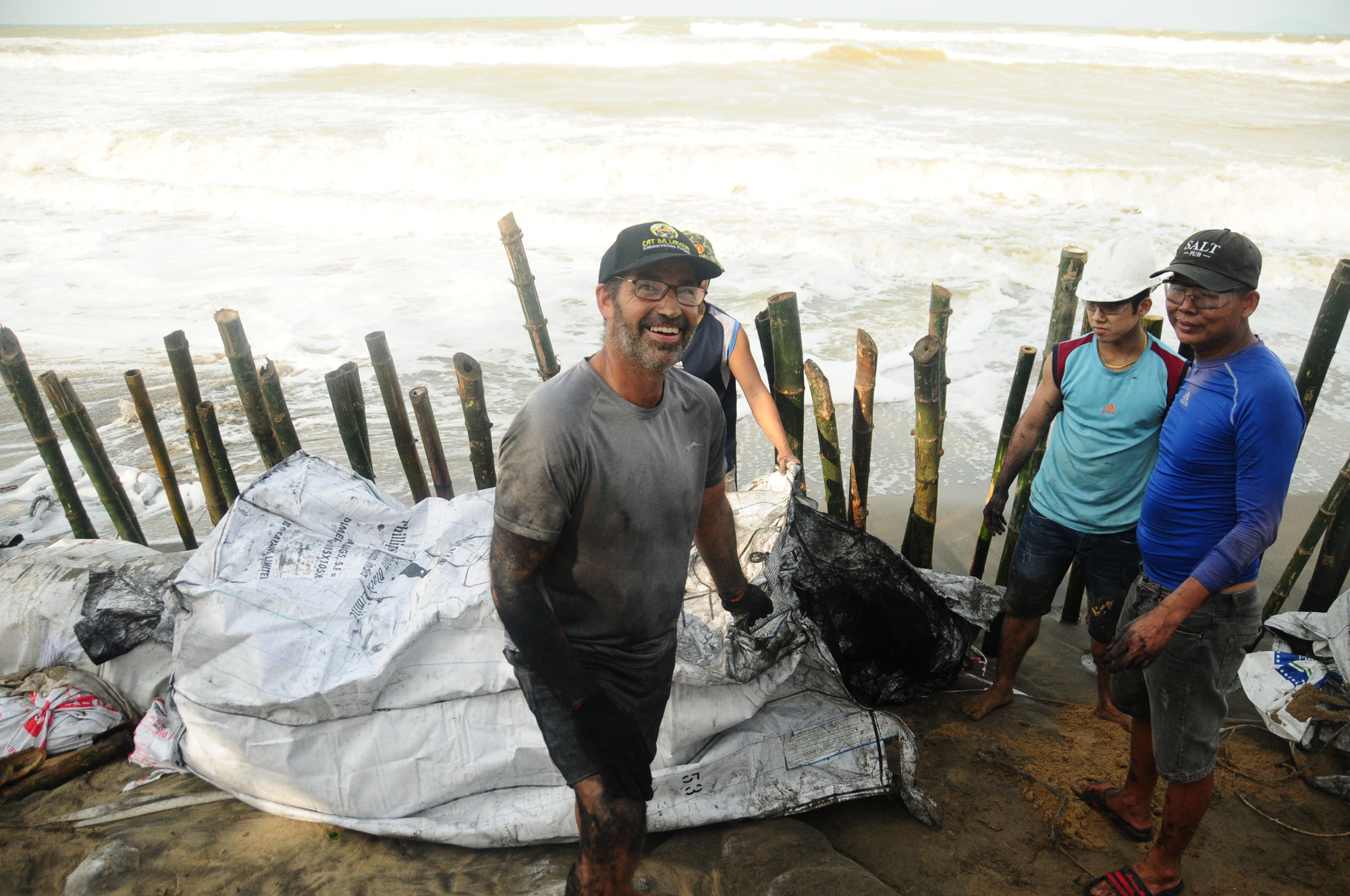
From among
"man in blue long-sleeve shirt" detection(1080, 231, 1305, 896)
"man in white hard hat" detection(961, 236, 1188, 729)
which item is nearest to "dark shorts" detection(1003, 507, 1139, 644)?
"man in white hard hat" detection(961, 236, 1188, 729)

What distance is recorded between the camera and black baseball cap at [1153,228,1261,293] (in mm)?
2100

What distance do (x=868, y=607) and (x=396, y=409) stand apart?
2370 mm

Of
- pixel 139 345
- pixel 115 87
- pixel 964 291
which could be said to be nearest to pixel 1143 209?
pixel 964 291

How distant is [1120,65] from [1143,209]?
20672mm

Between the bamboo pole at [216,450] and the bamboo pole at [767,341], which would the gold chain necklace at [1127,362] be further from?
the bamboo pole at [216,450]

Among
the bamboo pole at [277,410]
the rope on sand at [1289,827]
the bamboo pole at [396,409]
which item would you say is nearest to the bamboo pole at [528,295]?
the bamboo pole at [396,409]

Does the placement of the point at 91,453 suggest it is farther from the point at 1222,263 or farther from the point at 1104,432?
the point at 1222,263

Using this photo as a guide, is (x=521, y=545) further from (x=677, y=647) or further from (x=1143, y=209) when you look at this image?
(x=1143, y=209)

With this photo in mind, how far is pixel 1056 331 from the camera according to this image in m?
3.47

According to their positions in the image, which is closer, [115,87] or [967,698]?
[967,698]

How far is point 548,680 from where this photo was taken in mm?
1816

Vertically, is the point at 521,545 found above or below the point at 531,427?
below

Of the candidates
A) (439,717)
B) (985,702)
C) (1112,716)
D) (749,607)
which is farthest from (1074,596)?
(439,717)

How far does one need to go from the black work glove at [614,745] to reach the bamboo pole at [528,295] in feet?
7.04
